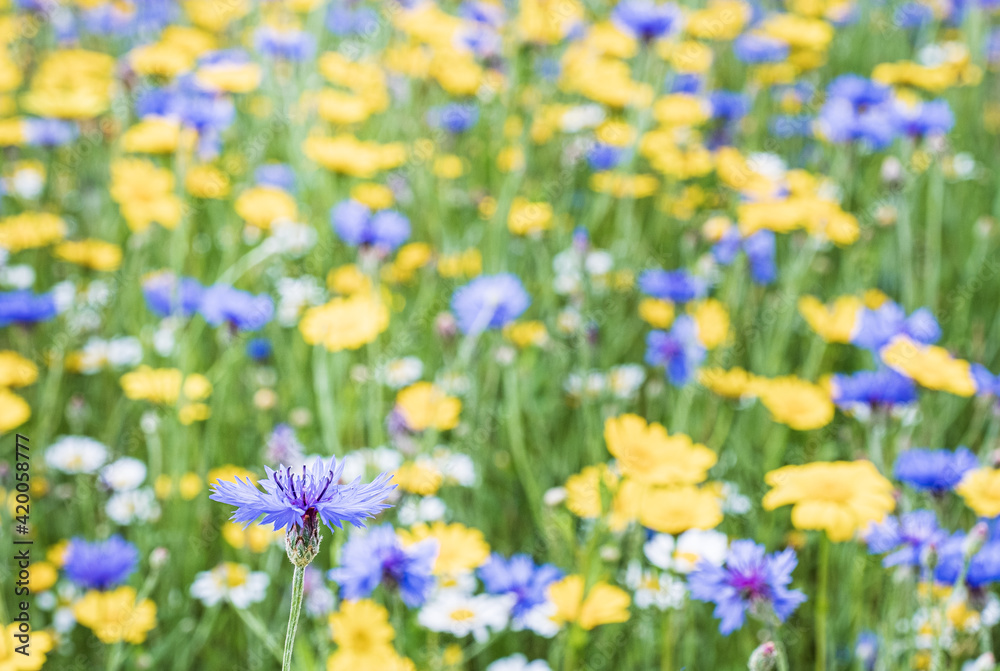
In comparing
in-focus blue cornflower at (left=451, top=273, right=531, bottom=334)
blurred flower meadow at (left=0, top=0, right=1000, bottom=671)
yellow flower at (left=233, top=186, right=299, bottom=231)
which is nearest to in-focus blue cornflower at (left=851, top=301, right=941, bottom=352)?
blurred flower meadow at (left=0, top=0, right=1000, bottom=671)

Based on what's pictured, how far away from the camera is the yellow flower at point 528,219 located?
154 cm

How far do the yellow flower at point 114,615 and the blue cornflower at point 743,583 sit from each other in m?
0.59

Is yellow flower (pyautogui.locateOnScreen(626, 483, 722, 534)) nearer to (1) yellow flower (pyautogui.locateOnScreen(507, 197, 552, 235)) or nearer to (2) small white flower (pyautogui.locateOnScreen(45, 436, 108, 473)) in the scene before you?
(1) yellow flower (pyautogui.locateOnScreen(507, 197, 552, 235))

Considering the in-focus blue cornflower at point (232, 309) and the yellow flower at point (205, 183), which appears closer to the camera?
the in-focus blue cornflower at point (232, 309)

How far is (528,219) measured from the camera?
1.56 metres

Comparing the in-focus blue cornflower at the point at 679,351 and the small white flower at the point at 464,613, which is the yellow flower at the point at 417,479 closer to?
the small white flower at the point at 464,613

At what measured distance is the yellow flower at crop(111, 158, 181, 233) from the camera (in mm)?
1528

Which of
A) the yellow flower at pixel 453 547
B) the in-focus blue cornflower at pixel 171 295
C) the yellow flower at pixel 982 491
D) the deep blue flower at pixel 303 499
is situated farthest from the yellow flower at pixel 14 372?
the yellow flower at pixel 982 491

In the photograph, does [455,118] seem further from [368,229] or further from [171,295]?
[171,295]

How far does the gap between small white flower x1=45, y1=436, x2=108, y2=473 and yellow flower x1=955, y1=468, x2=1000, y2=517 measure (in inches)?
44.8

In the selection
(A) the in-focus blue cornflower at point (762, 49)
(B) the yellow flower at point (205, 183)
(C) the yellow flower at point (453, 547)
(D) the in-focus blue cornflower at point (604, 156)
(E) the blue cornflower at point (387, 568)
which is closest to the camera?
(E) the blue cornflower at point (387, 568)

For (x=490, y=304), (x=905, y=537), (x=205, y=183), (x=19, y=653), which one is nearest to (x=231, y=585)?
(x=19, y=653)

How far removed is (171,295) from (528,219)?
2.10 feet

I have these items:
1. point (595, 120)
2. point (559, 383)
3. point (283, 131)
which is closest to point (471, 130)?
point (595, 120)
